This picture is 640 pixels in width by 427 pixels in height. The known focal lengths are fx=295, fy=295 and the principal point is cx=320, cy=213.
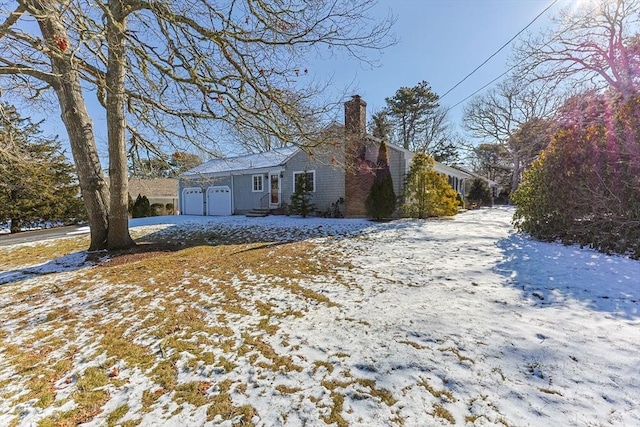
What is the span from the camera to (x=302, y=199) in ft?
50.1

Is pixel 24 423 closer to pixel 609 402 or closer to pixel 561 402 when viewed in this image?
pixel 561 402

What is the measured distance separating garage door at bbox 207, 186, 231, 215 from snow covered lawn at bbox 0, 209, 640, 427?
1346 cm

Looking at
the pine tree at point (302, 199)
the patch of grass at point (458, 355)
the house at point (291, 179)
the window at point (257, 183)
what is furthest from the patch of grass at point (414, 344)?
the window at point (257, 183)

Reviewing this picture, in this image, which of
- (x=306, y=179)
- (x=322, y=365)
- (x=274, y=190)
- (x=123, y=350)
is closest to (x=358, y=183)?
(x=306, y=179)

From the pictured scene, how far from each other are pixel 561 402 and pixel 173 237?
36.6 ft

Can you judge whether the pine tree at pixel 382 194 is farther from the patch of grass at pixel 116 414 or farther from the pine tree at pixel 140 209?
the pine tree at pixel 140 209

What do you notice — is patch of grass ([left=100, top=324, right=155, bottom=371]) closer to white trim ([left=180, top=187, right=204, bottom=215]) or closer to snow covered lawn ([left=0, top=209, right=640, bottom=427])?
snow covered lawn ([left=0, top=209, right=640, bottom=427])

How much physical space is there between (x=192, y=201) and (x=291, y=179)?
923 centimetres

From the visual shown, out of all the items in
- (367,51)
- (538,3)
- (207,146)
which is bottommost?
(207,146)

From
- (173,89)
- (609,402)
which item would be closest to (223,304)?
(609,402)

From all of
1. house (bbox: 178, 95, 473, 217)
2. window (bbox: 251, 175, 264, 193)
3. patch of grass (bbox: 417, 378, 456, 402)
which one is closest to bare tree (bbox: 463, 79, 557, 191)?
house (bbox: 178, 95, 473, 217)

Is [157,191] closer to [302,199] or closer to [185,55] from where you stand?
[302,199]

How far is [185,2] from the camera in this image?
510 cm

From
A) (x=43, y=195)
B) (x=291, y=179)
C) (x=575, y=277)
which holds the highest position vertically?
(x=291, y=179)
